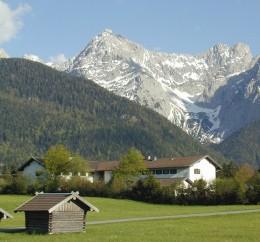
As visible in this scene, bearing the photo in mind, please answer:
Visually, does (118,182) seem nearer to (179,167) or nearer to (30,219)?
(179,167)

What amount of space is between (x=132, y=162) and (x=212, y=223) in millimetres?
76607

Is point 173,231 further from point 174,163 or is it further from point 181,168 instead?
point 174,163

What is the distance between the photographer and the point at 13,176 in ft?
473

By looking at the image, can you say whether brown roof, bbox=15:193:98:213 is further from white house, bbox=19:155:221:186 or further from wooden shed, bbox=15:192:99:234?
white house, bbox=19:155:221:186

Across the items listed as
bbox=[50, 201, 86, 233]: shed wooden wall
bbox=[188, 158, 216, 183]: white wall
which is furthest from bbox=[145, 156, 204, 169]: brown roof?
bbox=[50, 201, 86, 233]: shed wooden wall

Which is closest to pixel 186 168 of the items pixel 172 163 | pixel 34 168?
pixel 172 163

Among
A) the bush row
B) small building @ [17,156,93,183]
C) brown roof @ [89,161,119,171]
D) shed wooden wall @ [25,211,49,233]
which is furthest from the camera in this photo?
brown roof @ [89,161,119,171]

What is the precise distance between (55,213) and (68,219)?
1731mm

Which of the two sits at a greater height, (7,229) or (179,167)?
(179,167)

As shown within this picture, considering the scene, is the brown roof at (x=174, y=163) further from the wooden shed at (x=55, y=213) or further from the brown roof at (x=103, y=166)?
the wooden shed at (x=55, y=213)

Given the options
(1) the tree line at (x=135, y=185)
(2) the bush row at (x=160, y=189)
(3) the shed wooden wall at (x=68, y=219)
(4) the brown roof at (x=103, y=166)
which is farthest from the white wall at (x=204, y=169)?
(3) the shed wooden wall at (x=68, y=219)

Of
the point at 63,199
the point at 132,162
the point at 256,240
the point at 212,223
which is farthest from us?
the point at 132,162

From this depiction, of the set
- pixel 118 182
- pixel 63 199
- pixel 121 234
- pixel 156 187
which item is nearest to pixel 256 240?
pixel 121 234

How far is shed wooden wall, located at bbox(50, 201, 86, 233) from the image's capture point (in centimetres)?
6019
